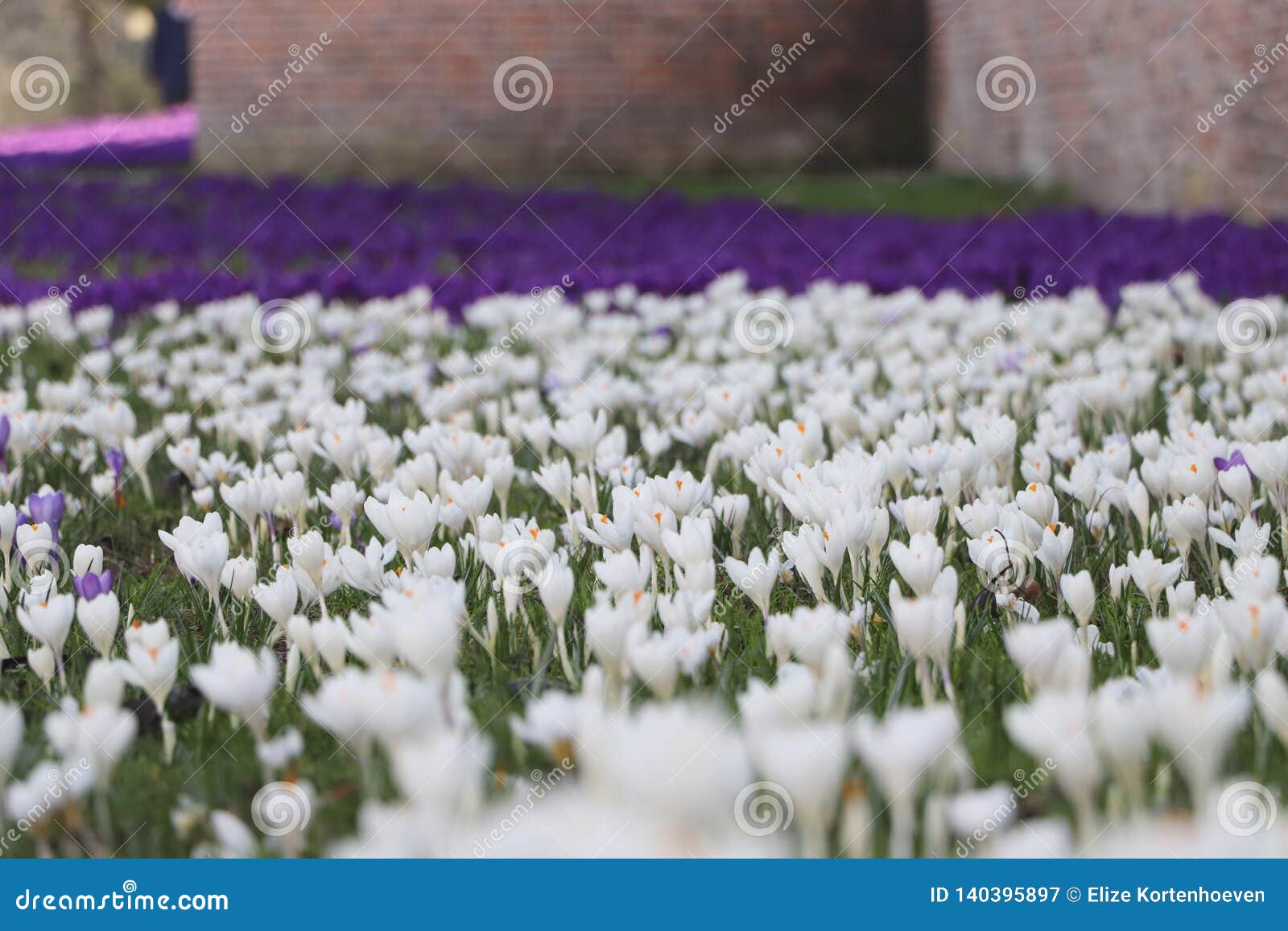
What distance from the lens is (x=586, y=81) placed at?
50.6ft

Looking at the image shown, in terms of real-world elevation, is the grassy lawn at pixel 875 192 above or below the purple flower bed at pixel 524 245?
above

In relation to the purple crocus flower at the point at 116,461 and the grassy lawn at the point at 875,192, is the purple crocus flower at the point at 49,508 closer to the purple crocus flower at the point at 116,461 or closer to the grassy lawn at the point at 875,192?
the purple crocus flower at the point at 116,461

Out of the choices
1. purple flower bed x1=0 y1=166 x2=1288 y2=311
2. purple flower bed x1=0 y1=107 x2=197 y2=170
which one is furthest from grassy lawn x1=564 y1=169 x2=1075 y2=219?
purple flower bed x1=0 y1=107 x2=197 y2=170

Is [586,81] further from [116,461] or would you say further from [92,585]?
[92,585]

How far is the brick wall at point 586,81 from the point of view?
1533 centimetres

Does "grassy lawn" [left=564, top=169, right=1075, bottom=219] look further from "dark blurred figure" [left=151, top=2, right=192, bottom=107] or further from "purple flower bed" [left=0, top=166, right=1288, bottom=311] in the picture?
"dark blurred figure" [left=151, top=2, right=192, bottom=107]

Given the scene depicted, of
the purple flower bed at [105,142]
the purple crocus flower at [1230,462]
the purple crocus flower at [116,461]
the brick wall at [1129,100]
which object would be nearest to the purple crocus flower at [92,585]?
the purple crocus flower at [116,461]

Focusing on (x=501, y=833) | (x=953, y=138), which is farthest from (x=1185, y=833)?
(x=953, y=138)

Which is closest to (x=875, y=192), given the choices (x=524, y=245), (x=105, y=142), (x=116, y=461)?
(x=524, y=245)

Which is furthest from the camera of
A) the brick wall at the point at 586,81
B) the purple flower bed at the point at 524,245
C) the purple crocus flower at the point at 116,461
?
the brick wall at the point at 586,81

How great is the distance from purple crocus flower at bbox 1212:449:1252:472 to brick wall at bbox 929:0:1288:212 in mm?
6401

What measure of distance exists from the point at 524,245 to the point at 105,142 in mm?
19836

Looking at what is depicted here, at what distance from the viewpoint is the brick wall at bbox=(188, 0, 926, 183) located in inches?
603

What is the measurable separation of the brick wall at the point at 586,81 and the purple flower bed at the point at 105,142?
13.7 feet
